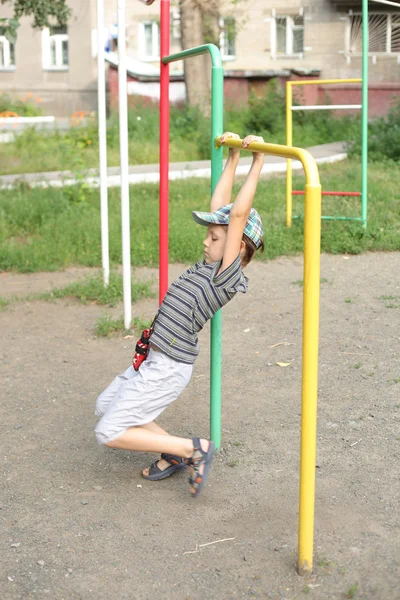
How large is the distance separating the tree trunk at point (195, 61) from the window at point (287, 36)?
6402mm

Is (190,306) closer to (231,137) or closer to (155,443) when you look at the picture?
(155,443)

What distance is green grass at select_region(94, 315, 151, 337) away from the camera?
5500mm

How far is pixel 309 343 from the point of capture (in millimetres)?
2547

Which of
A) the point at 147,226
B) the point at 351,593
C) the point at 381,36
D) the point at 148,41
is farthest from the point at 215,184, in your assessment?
the point at 148,41

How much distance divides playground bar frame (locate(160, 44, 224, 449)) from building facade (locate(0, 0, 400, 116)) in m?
17.6

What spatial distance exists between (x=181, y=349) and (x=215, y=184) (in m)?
0.70

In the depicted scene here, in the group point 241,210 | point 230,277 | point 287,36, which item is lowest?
point 230,277

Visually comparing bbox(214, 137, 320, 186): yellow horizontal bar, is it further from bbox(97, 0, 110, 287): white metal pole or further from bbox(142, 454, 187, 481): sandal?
bbox(97, 0, 110, 287): white metal pole

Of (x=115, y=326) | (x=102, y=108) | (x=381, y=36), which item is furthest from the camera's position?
(x=381, y=36)

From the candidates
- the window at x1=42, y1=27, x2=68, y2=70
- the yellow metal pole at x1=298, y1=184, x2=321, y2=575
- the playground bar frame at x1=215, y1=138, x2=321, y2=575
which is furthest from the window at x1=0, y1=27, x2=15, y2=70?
the yellow metal pole at x1=298, y1=184, x2=321, y2=575

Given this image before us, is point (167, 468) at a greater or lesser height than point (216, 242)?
lesser

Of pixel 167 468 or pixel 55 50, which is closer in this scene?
pixel 167 468

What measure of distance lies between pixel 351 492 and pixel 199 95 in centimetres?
1464

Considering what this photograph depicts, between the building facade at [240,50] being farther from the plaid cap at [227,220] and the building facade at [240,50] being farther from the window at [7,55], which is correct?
the plaid cap at [227,220]
